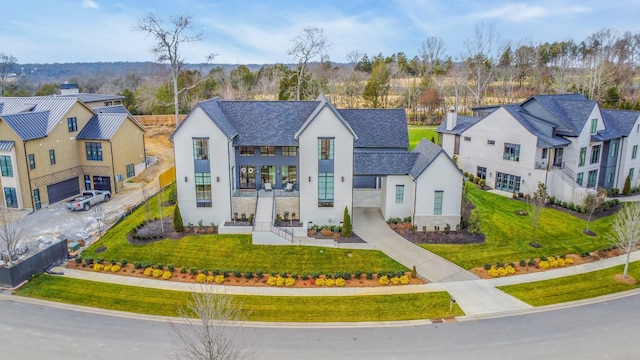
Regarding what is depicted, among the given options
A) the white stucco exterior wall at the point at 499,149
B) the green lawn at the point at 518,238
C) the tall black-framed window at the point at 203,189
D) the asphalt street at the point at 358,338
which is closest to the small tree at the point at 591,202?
the green lawn at the point at 518,238

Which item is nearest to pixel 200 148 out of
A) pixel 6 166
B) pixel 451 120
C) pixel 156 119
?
pixel 6 166

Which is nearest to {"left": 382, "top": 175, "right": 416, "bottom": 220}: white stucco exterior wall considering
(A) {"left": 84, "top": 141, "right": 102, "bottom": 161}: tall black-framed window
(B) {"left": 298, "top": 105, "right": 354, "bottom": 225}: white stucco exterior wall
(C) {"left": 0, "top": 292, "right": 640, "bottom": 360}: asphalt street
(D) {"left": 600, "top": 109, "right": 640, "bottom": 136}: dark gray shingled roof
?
(B) {"left": 298, "top": 105, "right": 354, "bottom": 225}: white stucco exterior wall

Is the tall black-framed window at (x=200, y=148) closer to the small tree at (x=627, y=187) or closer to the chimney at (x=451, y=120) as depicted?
the chimney at (x=451, y=120)

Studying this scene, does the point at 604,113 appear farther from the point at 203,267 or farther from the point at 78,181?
the point at 78,181

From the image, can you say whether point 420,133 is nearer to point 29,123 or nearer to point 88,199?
point 88,199

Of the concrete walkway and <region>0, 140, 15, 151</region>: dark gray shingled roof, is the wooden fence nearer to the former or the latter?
<region>0, 140, 15, 151</region>: dark gray shingled roof

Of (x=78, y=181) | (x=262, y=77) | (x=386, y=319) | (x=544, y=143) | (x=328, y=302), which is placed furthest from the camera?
(x=262, y=77)

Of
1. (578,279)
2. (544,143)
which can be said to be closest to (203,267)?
(578,279)
